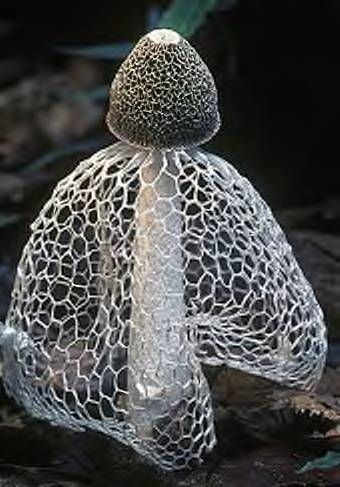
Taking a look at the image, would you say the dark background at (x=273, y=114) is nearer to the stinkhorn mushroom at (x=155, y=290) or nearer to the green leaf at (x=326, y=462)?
the stinkhorn mushroom at (x=155, y=290)

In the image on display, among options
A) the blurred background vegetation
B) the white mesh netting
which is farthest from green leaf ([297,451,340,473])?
the blurred background vegetation

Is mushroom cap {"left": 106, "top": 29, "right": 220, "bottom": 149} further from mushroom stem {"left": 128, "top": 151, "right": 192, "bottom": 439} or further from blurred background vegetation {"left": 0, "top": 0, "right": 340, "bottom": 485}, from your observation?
blurred background vegetation {"left": 0, "top": 0, "right": 340, "bottom": 485}

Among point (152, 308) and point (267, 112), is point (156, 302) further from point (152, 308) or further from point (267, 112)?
point (267, 112)

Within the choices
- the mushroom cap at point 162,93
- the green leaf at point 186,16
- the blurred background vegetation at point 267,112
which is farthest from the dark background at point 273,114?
the mushroom cap at point 162,93

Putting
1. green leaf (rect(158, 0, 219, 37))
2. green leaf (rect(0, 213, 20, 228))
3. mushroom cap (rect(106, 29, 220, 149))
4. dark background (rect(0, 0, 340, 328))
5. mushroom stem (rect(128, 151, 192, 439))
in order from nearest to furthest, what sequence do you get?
1. mushroom cap (rect(106, 29, 220, 149))
2. mushroom stem (rect(128, 151, 192, 439))
3. green leaf (rect(158, 0, 219, 37))
4. green leaf (rect(0, 213, 20, 228))
5. dark background (rect(0, 0, 340, 328))

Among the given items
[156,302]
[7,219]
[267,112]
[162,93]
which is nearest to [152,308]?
[156,302]

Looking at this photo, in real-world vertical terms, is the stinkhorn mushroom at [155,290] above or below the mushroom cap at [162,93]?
below
